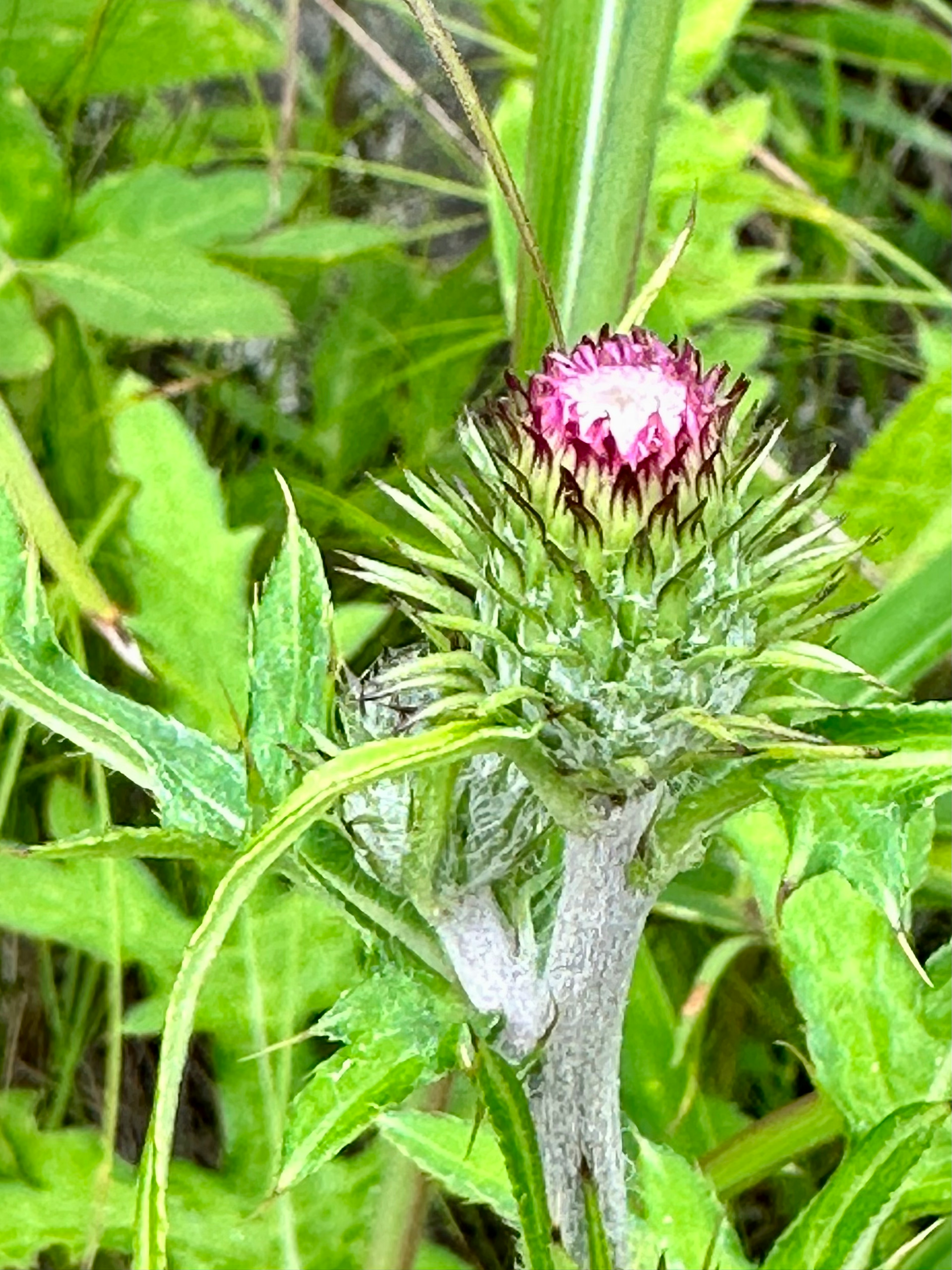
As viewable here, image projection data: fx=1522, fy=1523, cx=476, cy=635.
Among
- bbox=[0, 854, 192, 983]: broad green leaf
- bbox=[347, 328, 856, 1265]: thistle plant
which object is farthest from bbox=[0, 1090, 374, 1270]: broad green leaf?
bbox=[347, 328, 856, 1265]: thistle plant

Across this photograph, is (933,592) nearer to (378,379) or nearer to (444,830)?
(444,830)

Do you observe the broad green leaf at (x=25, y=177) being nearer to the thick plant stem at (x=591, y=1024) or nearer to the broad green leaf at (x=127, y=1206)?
the broad green leaf at (x=127, y=1206)

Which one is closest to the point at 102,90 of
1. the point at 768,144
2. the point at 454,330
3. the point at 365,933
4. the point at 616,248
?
the point at 454,330

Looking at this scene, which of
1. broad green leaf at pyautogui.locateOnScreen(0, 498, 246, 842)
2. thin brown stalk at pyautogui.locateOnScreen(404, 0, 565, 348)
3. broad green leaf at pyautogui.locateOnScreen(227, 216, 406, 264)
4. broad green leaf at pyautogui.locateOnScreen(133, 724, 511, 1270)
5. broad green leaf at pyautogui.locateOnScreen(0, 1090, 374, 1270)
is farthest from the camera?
broad green leaf at pyautogui.locateOnScreen(227, 216, 406, 264)

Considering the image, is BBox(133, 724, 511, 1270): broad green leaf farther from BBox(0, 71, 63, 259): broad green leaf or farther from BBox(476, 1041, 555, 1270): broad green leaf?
BBox(0, 71, 63, 259): broad green leaf

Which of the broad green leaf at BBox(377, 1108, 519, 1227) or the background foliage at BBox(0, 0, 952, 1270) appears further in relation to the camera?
the broad green leaf at BBox(377, 1108, 519, 1227)

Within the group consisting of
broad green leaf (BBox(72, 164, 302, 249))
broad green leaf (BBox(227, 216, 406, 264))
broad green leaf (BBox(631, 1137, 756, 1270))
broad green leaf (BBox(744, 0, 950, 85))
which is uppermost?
broad green leaf (BBox(744, 0, 950, 85))

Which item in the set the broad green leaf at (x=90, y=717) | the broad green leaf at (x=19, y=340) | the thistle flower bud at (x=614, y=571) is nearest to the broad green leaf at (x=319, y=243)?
the broad green leaf at (x=19, y=340)

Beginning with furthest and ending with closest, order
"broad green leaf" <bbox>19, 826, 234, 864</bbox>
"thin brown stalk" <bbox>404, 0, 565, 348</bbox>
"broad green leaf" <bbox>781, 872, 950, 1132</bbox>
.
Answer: "broad green leaf" <bbox>781, 872, 950, 1132</bbox>, "thin brown stalk" <bbox>404, 0, 565, 348</bbox>, "broad green leaf" <bbox>19, 826, 234, 864</bbox>
